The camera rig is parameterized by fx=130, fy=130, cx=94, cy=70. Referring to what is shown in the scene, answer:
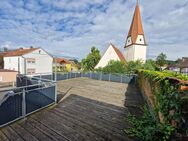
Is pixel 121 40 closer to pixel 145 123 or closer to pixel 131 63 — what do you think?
pixel 131 63

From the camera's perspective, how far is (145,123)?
3395 mm

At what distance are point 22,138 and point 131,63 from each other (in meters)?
18.6

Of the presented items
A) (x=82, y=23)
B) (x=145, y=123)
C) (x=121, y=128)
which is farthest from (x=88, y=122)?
(x=82, y=23)

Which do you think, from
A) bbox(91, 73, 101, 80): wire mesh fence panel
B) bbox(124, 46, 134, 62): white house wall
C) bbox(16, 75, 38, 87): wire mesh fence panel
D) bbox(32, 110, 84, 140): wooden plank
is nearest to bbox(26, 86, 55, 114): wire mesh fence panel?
bbox(32, 110, 84, 140): wooden plank

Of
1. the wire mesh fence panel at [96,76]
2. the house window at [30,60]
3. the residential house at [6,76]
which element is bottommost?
the residential house at [6,76]

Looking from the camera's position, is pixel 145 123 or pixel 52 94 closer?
pixel 145 123

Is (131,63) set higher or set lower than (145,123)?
higher

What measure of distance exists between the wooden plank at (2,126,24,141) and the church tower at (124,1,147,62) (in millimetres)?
25928

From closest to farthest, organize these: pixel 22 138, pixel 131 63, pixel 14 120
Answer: pixel 22 138, pixel 14 120, pixel 131 63

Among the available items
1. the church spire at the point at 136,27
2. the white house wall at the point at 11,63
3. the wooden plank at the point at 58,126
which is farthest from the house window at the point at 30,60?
the wooden plank at the point at 58,126

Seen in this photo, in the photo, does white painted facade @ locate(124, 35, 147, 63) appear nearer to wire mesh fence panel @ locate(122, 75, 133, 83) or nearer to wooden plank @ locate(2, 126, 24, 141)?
wire mesh fence panel @ locate(122, 75, 133, 83)

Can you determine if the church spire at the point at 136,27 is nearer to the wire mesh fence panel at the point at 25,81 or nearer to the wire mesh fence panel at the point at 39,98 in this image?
the wire mesh fence panel at the point at 25,81

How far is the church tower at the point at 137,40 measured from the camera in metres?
27.0

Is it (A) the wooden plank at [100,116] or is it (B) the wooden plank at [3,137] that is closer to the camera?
(B) the wooden plank at [3,137]
